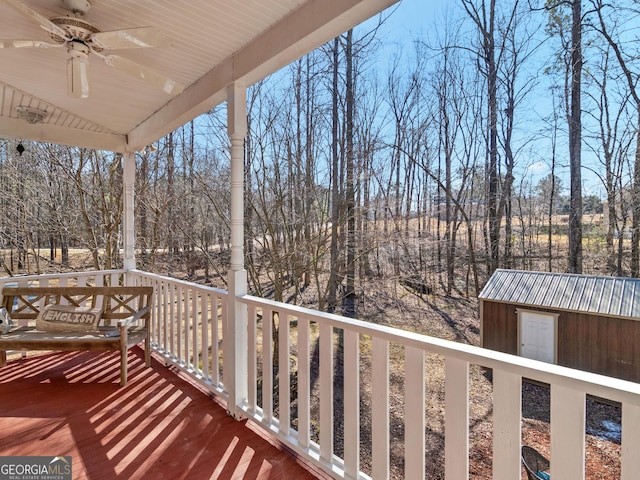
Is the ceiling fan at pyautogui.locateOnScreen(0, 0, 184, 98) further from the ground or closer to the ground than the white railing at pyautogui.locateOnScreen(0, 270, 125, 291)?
further from the ground

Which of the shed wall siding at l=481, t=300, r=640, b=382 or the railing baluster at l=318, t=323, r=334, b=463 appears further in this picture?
the shed wall siding at l=481, t=300, r=640, b=382

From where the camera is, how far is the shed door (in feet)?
15.8

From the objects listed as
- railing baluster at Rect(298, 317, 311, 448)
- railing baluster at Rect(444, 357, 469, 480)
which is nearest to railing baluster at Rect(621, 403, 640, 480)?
railing baluster at Rect(444, 357, 469, 480)

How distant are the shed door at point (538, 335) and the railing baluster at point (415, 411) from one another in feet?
14.3

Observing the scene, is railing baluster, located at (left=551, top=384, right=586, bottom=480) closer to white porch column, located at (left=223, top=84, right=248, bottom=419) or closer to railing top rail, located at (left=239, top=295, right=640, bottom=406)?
railing top rail, located at (left=239, top=295, right=640, bottom=406)

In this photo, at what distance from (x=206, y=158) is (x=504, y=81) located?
6.58 m

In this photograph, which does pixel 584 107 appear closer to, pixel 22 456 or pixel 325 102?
pixel 325 102

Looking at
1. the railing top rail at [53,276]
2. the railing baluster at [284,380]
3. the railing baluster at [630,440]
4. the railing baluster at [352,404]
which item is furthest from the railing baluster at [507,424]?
the railing top rail at [53,276]

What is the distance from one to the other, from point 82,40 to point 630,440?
284cm

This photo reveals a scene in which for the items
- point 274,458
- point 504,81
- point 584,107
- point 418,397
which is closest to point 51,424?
point 274,458

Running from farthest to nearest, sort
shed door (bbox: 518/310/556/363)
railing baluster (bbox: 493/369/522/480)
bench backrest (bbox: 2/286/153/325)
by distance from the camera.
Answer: shed door (bbox: 518/310/556/363) → bench backrest (bbox: 2/286/153/325) → railing baluster (bbox: 493/369/522/480)

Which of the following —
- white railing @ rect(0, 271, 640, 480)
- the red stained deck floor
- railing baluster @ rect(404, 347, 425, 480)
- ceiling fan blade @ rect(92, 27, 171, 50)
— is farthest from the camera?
the red stained deck floor

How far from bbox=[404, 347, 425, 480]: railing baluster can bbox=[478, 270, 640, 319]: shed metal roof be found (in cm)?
425

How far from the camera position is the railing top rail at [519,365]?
918 mm
